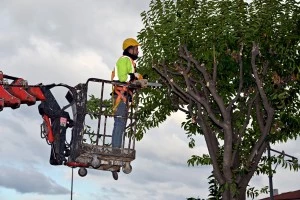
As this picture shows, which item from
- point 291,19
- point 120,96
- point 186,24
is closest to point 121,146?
point 120,96

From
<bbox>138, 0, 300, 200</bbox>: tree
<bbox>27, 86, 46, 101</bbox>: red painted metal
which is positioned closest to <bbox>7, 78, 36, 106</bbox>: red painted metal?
<bbox>27, 86, 46, 101</bbox>: red painted metal

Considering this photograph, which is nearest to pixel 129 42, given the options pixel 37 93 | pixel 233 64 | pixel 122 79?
pixel 122 79

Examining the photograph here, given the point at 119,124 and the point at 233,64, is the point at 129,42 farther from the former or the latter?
the point at 233,64

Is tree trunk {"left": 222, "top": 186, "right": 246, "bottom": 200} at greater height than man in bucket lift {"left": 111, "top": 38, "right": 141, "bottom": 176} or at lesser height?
Answer: lesser

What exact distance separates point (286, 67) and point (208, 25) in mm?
2950

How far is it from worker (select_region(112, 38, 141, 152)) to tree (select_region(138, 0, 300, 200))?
5767mm

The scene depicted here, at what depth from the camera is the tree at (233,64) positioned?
18.1m

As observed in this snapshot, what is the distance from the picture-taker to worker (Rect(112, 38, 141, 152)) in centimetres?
1207

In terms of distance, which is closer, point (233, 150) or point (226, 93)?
point (233, 150)

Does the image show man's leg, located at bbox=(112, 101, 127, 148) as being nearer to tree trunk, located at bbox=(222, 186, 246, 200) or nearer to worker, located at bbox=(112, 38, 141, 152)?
worker, located at bbox=(112, 38, 141, 152)

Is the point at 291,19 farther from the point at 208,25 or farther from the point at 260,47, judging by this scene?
the point at 208,25

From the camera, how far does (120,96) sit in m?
12.3

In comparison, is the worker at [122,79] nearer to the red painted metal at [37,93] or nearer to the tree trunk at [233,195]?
the red painted metal at [37,93]

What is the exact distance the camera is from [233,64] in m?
18.5
